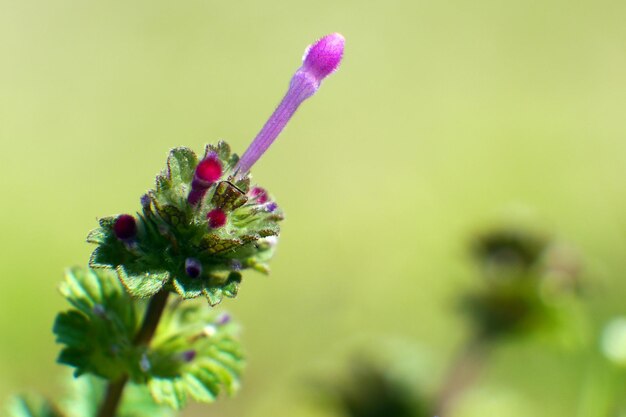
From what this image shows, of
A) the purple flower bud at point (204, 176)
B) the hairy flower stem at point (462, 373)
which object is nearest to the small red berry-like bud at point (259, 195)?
the purple flower bud at point (204, 176)

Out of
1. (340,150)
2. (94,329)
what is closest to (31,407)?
(94,329)

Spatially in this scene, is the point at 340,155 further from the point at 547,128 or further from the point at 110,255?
the point at 110,255

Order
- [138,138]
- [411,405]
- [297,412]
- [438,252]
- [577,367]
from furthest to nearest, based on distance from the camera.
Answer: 1. [138,138]
2. [438,252]
3. [577,367]
4. [297,412]
5. [411,405]

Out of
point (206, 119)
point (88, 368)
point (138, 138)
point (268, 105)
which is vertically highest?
point (268, 105)

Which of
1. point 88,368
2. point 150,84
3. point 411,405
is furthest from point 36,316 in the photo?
point 88,368

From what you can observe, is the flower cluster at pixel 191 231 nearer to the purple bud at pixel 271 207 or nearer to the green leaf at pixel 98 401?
the purple bud at pixel 271 207

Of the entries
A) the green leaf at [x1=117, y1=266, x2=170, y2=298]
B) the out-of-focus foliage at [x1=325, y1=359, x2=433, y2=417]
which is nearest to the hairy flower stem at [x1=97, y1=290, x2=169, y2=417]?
the green leaf at [x1=117, y1=266, x2=170, y2=298]

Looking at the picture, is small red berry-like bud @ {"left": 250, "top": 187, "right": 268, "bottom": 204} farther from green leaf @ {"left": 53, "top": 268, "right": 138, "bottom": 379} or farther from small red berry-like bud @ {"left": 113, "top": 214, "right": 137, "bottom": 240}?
green leaf @ {"left": 53, "top": 268, "right": 138, "bottom": 379}
